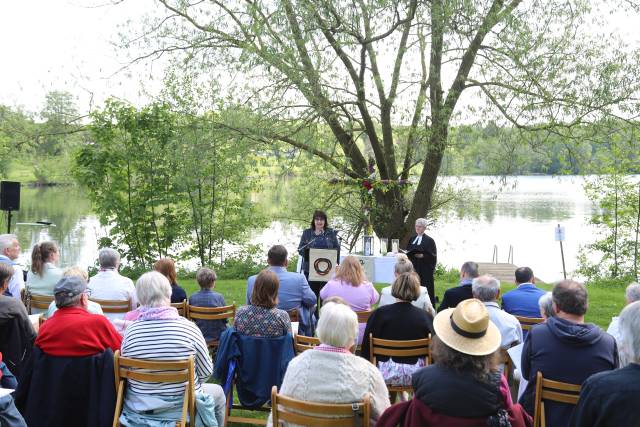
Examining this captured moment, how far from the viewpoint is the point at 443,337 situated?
2561 mm

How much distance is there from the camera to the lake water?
15211mm

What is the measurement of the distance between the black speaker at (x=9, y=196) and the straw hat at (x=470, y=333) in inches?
399

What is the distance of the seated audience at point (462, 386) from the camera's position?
242cm

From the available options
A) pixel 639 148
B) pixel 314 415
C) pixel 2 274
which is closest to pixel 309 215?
pixel 639 148

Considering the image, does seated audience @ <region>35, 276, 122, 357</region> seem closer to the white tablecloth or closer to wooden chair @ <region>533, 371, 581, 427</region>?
wooden chair @ <region>533, 371, 581, 427</region>

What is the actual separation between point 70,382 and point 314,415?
138cm

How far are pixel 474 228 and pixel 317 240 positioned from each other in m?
14.3

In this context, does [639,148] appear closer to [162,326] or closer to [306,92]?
[306,92]

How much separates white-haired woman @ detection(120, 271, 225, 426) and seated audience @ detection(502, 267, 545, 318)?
2764 millimetres

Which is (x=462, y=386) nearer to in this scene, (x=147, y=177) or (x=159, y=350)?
(x=159, y=350)

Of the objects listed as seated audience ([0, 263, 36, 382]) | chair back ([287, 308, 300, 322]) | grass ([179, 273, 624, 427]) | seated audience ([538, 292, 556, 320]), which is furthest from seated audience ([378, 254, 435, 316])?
grass ([179, 273, 624, 427])

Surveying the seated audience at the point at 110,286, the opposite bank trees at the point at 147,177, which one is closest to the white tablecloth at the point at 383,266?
the seated audience at the point at 110,286

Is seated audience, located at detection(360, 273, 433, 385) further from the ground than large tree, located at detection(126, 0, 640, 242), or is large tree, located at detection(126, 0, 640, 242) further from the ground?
large tree, located at detection(126, 0, 640, 242)

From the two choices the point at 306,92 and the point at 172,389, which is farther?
the point at 306,92
